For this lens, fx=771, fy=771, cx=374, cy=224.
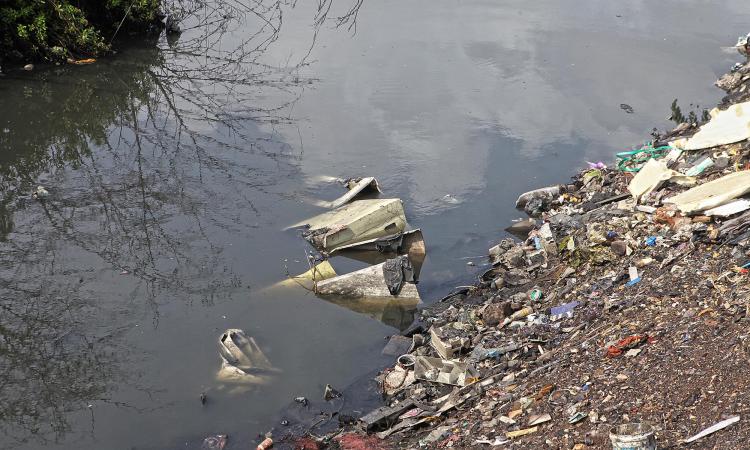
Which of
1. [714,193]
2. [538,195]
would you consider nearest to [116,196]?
[538,195]

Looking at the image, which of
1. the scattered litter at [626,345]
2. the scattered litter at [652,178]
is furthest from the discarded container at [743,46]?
the scattered litter at [626,345]

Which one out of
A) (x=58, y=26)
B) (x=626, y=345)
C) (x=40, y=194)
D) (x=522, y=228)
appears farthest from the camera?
(x=58, y=26)

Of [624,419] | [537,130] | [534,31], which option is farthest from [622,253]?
[534,31]

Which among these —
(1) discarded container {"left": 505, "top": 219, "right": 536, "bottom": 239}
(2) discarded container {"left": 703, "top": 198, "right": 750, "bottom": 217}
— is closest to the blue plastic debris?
(2) discarded container {"left": 703, "top": 198, "right": 750, "bottom": 217}

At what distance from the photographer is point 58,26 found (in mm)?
13680

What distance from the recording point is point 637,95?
13.5 meters

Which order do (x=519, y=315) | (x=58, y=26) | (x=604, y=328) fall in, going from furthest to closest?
1. (x=58, y=26)
2. (x=519, y=315)
3. (x=604, y=328)

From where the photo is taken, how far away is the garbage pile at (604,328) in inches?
198

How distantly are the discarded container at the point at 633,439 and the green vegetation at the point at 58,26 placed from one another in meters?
10.9

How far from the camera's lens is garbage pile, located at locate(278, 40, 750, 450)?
5020 millimetres

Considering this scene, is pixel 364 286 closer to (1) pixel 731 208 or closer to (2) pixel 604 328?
(2) pixel 604 328

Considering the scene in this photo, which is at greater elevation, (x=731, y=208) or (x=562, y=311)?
(x=731, y=208)

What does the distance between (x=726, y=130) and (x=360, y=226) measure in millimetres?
4481

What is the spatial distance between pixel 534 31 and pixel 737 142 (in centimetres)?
777
